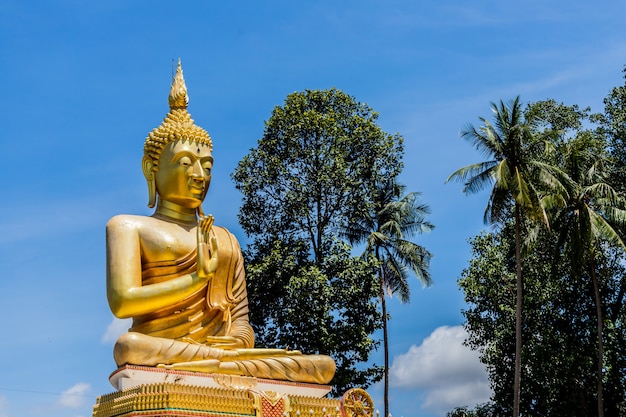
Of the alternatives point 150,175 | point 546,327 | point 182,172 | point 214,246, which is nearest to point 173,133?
point 182,172

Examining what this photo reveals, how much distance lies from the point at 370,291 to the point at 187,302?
36.9ft

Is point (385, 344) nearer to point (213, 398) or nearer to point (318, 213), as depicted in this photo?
point (318, 213)

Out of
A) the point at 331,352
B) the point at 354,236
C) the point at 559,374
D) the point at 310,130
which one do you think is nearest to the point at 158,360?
the point at 331,352

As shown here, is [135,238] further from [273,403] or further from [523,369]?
[523,369]

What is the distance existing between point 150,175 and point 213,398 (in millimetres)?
4424

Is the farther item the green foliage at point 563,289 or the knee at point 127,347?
the green foliage at point 563,289

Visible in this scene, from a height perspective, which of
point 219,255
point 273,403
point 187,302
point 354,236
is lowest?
point 273,403

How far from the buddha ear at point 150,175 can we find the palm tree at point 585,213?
14.2 m

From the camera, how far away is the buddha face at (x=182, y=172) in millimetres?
14867

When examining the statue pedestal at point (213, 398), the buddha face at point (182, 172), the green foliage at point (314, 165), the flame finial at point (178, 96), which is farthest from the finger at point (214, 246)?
the green foliage at point (314, 165)

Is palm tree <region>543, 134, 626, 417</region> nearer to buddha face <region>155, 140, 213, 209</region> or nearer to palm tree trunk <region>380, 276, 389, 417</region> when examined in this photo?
palm tree trunk <region>380, 276, 389, 417</region>

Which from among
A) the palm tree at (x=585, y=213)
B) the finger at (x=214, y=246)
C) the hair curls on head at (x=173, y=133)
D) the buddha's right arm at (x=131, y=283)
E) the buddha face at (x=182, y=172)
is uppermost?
the palm tree at (x=585, y=213)

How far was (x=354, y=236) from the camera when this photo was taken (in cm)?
2800

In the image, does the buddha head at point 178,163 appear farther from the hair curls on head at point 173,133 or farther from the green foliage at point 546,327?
the green foliage at point 546,327
